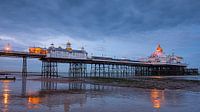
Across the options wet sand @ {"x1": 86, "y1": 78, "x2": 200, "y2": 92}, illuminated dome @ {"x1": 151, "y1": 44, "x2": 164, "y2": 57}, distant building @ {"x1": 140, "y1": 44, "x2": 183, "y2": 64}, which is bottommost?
wet sand @ {"x1": 86, "y1": 78, "x2": 200, "y2": 92}

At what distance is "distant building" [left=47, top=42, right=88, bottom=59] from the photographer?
213ft

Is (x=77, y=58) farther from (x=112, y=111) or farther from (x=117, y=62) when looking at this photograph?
(x=112, y=111)

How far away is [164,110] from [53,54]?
5350 centimetres

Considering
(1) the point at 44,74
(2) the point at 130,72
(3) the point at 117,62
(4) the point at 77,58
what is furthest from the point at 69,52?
(2) the point at 130,72

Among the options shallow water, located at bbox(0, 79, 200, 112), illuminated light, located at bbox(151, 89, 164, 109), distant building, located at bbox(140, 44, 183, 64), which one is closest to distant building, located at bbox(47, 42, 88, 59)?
shallow water, located at bbox(0, 79, 200, 112)

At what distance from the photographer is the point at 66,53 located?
2667 inches

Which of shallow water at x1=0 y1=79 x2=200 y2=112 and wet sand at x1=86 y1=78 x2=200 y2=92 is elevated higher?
shallow water at x1=0 y1=79 x2=200 y2=112

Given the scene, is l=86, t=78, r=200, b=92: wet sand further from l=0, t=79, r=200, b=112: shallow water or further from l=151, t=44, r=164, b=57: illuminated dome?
l=151, t=44, r=164, b=57: illuminated dome

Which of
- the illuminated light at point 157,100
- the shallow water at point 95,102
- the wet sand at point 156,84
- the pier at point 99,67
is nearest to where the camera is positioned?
the shallow water at point 95,102

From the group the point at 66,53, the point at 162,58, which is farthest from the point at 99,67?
the point at 162,58

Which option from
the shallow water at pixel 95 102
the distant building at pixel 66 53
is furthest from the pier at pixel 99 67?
the shallow water at pixel 95 102

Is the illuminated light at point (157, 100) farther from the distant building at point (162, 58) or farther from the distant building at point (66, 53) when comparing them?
the distant building at point (162, 58)

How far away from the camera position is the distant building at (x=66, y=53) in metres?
65.1

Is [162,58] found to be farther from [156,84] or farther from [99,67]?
[156,84]
